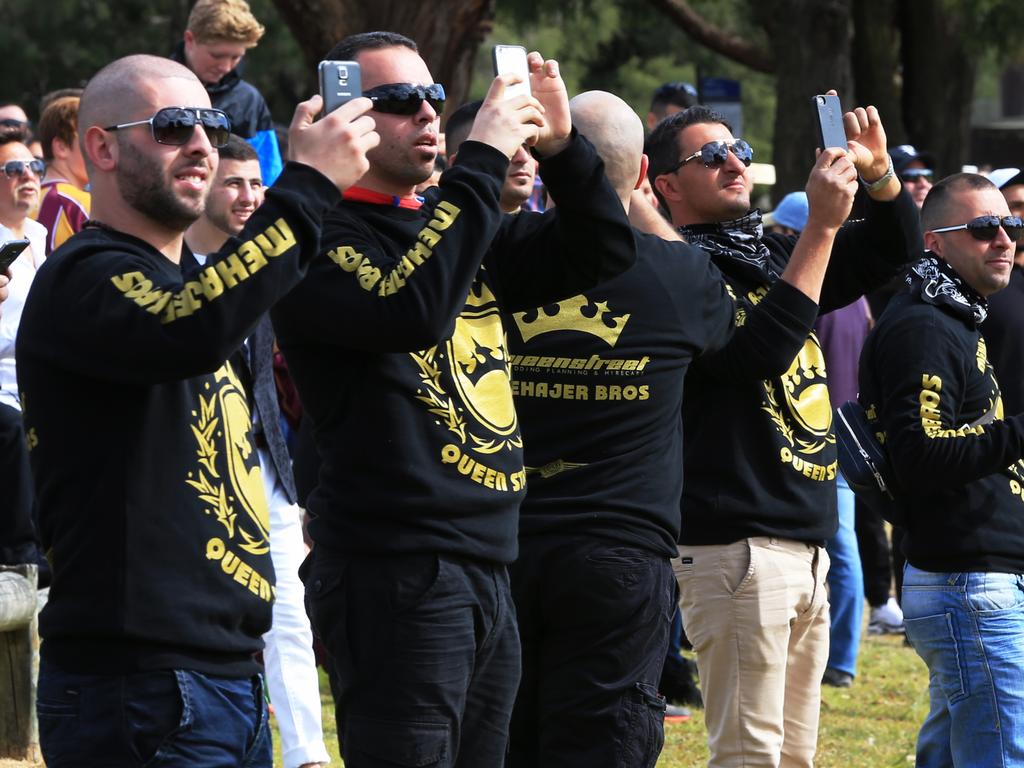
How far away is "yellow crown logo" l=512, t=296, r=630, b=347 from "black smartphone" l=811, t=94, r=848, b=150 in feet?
3.00

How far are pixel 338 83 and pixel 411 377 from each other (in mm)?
623

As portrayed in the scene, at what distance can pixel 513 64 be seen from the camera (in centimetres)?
353

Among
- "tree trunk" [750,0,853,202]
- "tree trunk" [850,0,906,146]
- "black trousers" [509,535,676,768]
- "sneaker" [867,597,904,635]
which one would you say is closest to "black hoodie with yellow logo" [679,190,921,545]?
"black trousers" [509,535,676,768]

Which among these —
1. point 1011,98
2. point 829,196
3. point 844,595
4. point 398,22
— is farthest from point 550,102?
point 1011,98

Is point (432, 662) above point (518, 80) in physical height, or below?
below

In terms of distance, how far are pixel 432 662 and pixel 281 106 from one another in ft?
52.2

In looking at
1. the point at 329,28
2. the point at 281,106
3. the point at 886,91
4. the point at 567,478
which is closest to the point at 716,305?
the point at 567,478

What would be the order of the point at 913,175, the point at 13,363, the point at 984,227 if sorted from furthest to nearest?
the point at 913,175 < the point at 13,363 < the point at 984,227

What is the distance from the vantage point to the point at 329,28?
34.4 feet

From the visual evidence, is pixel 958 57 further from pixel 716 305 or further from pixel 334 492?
pixel 334 492

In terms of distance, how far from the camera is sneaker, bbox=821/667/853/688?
8.17m

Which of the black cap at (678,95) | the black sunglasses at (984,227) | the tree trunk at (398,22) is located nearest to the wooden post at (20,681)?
the black sunglasses at (984,227)

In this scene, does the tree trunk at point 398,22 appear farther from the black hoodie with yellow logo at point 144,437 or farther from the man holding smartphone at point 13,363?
the black hoodie with yellow logo at point 144,437

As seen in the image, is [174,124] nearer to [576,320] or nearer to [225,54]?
[576,320]
